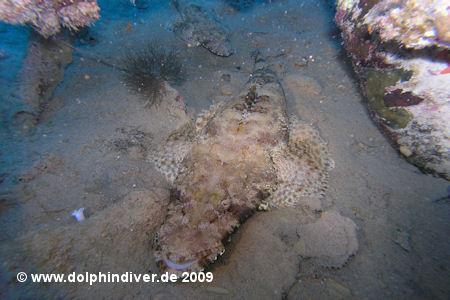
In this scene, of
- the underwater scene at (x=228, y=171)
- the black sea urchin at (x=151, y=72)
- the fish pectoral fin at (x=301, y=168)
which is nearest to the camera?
the underwater scene at (x=228, y=171)

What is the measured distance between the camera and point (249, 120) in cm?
454

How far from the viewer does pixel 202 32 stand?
303 inches

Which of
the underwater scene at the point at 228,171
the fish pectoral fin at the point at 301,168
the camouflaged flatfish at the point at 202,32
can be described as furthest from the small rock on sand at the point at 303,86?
the camouflaged flatfish at the point at 202,32

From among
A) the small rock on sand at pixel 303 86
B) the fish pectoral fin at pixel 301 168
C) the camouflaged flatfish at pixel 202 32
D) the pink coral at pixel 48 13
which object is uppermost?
the camouflaged flatfish at pixel 202 32

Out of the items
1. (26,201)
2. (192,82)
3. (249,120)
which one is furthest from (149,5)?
(26,201)

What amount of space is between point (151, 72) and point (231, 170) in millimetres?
3456

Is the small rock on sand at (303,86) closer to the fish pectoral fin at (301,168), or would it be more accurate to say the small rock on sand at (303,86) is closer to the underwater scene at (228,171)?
the underwater scene at (228,171)

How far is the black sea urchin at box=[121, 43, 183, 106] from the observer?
586 centimetres

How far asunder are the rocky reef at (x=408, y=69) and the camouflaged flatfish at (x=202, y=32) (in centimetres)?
325

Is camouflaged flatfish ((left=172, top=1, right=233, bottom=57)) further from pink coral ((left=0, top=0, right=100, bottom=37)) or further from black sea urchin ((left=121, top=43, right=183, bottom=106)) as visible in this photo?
pink coral ((left=0, top=0, right=100, bottom=37))

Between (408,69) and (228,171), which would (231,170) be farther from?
(408,69)

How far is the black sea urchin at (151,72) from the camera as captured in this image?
5.86 metres

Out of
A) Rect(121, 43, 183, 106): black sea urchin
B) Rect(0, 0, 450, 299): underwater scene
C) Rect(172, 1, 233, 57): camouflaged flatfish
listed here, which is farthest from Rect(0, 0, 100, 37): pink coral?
Rect(172, 1, 233, 57): camouflaged flatfish

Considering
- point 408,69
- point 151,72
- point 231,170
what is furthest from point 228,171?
point 151,72
